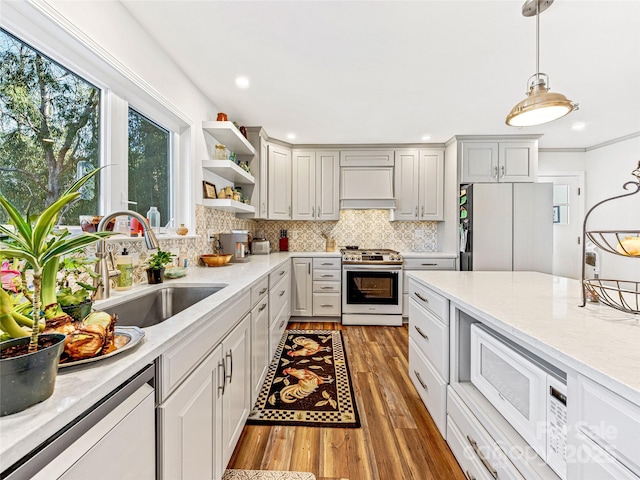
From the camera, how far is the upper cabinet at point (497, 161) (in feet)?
12.0

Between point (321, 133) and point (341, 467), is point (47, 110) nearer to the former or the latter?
point (341, 467)

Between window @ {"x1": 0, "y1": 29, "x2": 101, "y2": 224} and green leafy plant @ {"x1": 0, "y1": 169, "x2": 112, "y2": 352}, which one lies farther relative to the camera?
window @ {"x1": 0, "y1": 29, "x2": 101, "y2": 224}

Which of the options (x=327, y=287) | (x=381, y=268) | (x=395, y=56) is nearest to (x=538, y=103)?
(x=395, y=56)

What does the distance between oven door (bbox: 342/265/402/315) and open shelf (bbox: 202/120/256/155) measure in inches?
73.6

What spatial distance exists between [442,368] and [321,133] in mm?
2958

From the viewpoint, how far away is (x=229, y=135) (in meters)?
2.77

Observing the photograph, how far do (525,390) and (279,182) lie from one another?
339 cm

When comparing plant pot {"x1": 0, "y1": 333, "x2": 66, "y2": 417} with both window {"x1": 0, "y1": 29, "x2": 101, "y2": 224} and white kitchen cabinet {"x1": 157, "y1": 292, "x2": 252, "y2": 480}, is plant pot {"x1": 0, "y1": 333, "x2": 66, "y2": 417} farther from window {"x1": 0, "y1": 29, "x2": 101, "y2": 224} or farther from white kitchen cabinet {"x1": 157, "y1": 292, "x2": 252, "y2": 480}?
window {"x1": 0, "y1": 29, "x2": 101, "y2": 224}

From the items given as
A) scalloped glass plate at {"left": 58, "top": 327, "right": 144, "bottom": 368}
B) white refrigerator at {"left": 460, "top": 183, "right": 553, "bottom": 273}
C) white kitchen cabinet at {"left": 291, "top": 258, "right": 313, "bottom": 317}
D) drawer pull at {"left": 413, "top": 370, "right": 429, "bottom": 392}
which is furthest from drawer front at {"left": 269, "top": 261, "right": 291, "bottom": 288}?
white refrigerator at {"left": 460, "top": 183, "right": 553, "bottom": 273}

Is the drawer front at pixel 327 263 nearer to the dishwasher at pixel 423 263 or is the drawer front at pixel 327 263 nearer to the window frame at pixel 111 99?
the dishwasher at pixel 423 263

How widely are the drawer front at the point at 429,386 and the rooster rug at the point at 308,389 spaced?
1.52 ft

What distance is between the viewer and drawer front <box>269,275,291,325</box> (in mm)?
2303

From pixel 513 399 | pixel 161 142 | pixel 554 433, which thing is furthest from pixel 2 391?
pixel 161 142

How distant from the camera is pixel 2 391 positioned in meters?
0.45
